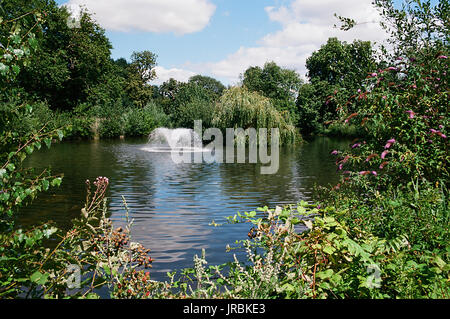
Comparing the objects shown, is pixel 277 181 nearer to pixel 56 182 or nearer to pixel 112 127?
pixel 56 182

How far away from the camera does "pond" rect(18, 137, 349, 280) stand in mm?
6653

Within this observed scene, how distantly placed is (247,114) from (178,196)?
17004 millimetres

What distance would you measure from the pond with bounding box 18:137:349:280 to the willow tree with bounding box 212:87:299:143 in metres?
7.94

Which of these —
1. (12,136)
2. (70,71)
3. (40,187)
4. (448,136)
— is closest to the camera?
(40,187)

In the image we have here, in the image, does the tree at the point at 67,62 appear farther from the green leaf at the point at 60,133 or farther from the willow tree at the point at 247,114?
the green leaf at the point at 60,133

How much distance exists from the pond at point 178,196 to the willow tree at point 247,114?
7.94 m

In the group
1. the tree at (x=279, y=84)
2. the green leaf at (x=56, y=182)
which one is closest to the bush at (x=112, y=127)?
the tree at (x=279, y=84)

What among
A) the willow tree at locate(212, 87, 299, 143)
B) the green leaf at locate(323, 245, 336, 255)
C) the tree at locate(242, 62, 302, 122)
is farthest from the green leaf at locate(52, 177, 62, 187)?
the tree at locate(242, 62, 302, 122)

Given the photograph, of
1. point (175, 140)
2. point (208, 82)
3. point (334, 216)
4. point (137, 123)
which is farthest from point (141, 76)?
point (334, 216)

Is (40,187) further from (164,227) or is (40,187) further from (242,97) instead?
(242,97)

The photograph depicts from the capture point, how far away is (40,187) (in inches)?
112

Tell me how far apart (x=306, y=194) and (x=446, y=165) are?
19.3ft
